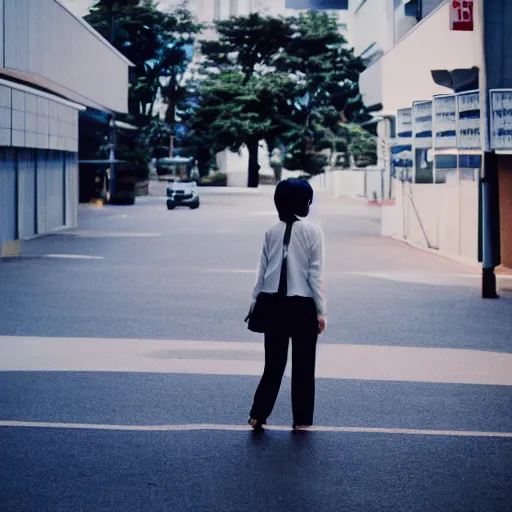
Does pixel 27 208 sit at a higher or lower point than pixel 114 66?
lower

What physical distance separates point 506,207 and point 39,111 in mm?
16904

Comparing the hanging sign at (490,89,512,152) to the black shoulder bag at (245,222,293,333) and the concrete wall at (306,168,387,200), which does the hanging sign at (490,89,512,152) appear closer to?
the black shoulder bag at (245,222,293,333)

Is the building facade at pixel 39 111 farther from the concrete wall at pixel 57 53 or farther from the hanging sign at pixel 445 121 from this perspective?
A: the hanging sign at pixel 445 121

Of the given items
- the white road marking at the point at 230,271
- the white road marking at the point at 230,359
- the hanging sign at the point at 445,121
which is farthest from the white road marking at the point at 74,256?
the white road marking at the point at 230,359

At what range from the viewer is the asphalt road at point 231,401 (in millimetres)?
6281

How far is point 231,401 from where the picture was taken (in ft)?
29.5

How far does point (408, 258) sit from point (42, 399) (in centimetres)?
1765

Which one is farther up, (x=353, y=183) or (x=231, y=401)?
(x=353, y=183)

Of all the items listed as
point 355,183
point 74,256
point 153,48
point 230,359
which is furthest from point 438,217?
Answer: point 153,48

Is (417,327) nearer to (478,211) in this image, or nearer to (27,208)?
(478,211)

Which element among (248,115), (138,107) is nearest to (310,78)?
(248,115)

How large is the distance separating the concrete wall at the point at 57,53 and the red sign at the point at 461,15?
1185cm

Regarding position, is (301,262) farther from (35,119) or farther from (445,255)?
(35,119)

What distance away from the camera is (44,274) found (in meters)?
21.3
